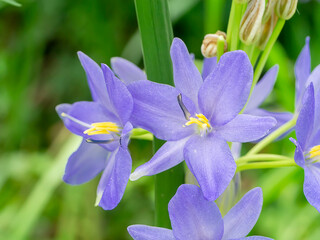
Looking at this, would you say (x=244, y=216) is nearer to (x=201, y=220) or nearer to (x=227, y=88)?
(x=201, y=220)

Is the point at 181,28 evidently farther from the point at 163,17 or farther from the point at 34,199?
the point at 163,17

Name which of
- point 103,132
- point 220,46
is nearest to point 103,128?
point 103,132

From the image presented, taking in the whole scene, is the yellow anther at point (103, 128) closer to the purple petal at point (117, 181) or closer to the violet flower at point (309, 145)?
the purple petal at point (117, 181)

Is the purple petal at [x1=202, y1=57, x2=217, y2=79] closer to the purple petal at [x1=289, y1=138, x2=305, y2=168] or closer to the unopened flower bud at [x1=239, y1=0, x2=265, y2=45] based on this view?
the unopened flower bud at [x1=239, y1=0, x2=265, y2=45]

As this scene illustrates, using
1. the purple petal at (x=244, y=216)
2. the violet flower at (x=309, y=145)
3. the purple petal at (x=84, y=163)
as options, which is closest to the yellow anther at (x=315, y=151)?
the violet flower at (x=309, y=145)

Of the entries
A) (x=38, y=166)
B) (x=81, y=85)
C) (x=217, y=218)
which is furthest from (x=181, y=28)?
(x=217, y=218)

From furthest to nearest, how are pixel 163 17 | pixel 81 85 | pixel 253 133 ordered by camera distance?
pixel 81 85
pixel 163 17
pixel 253 133
